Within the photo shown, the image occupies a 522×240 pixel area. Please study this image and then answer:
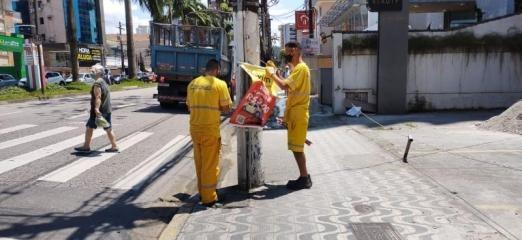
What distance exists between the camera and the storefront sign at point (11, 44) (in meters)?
36.9

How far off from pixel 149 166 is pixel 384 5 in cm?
950

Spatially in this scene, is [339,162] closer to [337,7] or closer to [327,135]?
[327,135]

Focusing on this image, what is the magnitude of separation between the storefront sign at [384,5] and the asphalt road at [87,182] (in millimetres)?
6726

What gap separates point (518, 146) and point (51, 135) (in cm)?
949

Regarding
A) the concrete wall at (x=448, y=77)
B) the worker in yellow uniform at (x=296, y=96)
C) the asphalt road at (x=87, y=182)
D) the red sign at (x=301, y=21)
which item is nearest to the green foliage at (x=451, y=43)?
the concrete wall at (x=448, y=77)

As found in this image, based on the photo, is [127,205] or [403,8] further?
[403,8]

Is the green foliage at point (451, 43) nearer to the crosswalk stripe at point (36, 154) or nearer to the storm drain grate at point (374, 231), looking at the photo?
the crosswalk stripe at point (36, 154)

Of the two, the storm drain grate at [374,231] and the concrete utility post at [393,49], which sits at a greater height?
the concrete utility post at [393,49]

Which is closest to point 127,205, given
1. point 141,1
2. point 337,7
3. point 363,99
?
point 363,99

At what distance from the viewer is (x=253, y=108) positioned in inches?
233

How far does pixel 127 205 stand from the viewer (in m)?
6.30

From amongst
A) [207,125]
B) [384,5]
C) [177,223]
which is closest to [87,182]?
[207,125]

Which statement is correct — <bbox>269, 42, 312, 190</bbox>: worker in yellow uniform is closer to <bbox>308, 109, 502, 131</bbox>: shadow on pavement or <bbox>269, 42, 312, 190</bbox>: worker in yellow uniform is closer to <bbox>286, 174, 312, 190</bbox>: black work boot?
<bbox>286, 174, 312, 190</bbox>: black work boot

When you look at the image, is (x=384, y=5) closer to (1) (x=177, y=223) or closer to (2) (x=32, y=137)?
(2) (x=32, y=137)
